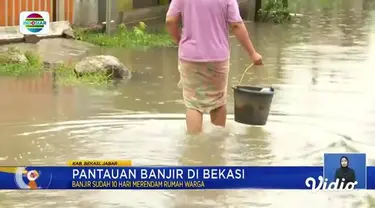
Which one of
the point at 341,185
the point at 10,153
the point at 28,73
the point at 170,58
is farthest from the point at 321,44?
the point at 341,185

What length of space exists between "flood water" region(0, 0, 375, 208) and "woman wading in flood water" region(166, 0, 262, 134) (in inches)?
15.9

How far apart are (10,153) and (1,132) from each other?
0.74 metres

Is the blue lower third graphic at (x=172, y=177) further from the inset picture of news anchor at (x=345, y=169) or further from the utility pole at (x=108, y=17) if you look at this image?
the utility pole at (x=108, y=17)

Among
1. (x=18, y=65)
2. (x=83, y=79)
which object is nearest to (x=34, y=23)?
(x=18, y=65)

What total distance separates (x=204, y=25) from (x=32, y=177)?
2.66m

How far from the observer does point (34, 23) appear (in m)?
13.1

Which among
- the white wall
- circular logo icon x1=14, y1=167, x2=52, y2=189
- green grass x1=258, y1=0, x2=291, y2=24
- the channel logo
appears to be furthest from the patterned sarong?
green grass x1=258, y1=0, x2=291, y2=24

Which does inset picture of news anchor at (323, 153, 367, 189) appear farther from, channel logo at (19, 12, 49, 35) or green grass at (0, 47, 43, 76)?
channel logo at (19, 12, 49, 35)

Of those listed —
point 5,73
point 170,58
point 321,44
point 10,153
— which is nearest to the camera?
point 10,153

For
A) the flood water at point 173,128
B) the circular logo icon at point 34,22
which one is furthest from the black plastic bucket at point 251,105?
the circular logo icon at point 34,22

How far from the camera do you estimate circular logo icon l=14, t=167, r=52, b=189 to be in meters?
4.47

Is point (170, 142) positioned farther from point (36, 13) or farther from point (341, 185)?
point (36, 13)

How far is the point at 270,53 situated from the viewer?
13695 mm

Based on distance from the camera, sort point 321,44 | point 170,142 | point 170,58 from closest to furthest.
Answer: point 170,142, point 170,58, point 321,44
